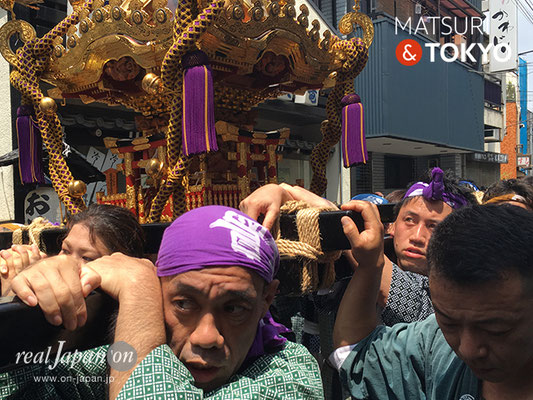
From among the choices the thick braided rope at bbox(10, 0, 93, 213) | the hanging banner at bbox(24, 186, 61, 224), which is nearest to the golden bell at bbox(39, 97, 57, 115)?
the thick braided rope at bbox(10, 0, 93, 213)

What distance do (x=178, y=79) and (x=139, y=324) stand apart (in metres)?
2.60

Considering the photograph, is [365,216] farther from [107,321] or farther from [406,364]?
[107,321]

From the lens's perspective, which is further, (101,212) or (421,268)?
(421,268)

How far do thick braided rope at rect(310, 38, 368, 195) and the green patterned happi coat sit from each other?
10.7ft

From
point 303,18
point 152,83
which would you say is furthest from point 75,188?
point 303,18

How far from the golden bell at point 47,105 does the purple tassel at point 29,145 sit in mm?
304

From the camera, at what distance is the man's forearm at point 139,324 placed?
826mm

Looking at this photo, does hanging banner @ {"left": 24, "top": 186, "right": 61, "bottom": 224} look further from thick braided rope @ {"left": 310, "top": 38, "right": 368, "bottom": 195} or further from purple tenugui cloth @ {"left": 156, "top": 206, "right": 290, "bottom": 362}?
purple tenugui cloth @ {"left": 156, "top": 206, "right": 290, "bottom": 362}

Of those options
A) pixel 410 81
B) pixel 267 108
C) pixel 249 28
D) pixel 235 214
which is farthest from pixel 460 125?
pixel 235 214

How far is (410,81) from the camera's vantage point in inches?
513

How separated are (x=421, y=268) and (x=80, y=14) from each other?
3.19m

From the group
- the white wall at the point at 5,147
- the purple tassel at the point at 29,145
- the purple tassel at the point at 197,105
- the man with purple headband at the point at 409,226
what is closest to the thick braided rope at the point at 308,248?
the man with purple headband at the point at 409,226

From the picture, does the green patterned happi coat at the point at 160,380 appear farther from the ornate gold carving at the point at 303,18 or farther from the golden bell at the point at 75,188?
the ornate gold carving at the point at 303,18

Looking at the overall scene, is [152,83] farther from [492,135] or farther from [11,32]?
[492,135]
